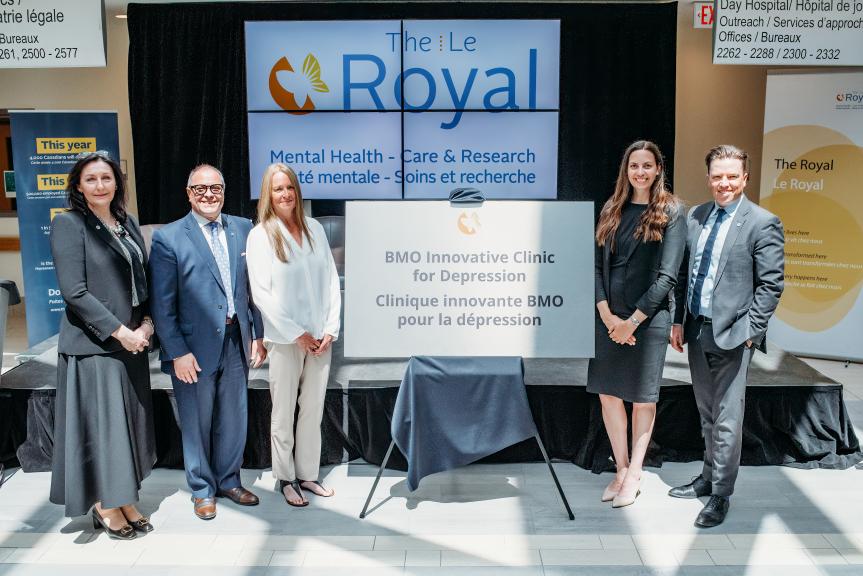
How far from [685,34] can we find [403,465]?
4.76 metres

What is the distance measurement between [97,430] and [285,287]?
90cm

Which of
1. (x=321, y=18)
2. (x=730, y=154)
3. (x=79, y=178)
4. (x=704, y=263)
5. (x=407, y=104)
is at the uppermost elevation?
(x=321, y=18)

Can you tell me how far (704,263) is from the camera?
11.3 ft

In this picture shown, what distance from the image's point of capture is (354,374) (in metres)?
4.29

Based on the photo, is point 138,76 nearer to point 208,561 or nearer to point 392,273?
point 392,273

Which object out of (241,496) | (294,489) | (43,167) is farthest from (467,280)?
(43,167)

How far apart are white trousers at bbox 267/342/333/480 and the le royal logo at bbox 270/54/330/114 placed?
3.40 metres

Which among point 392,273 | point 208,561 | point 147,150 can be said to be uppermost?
point 147,150

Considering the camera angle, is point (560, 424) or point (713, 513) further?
point (560, 424)

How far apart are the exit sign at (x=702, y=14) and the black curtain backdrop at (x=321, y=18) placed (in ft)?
1.16

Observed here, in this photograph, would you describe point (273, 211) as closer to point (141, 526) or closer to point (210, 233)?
point (210, 233)

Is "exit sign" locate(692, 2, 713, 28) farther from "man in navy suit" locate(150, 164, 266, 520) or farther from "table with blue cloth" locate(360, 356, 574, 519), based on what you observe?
"man in navy suit" locate(150, 164, 266, 520)

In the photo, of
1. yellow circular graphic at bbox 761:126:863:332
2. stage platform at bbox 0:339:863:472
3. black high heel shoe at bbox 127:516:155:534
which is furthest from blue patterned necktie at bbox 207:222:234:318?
yellow circular graphic at bbox 761:126:863:332

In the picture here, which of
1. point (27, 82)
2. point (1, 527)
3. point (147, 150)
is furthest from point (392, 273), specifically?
point (27, 82)
